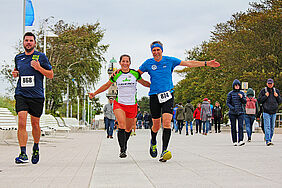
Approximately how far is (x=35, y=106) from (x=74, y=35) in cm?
3269

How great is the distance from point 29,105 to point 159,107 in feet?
7.58

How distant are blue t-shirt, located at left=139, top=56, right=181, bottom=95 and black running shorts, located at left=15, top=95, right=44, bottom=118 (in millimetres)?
2009

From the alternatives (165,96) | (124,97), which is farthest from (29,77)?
(165,96)

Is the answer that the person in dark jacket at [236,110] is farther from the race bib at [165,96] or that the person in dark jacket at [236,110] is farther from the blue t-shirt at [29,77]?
the blue t-shirt at [29,77]

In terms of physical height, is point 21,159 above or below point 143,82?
below

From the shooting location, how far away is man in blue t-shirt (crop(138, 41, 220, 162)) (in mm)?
8609

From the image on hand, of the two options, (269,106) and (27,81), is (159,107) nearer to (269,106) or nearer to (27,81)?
(27,81)

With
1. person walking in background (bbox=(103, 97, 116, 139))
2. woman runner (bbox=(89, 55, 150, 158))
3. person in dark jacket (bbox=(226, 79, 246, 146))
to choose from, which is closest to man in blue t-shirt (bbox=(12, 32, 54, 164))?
woman runner (bbox=(89, 55, 150, 158))

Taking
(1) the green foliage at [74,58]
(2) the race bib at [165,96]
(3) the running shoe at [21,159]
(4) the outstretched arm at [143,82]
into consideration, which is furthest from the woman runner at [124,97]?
(1) the green foliage at [74,58]

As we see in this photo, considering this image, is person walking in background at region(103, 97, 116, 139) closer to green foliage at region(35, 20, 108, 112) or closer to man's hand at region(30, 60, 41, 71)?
man's hand at region(30, 60, 41, 71)

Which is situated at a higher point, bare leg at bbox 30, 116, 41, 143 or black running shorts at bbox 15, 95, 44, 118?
black running shorts at bbox 15, 95, 44, 118

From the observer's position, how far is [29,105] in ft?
26.4

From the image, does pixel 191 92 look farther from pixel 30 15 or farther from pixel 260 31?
pixel 30 15

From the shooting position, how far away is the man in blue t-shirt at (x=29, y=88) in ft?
25.9
